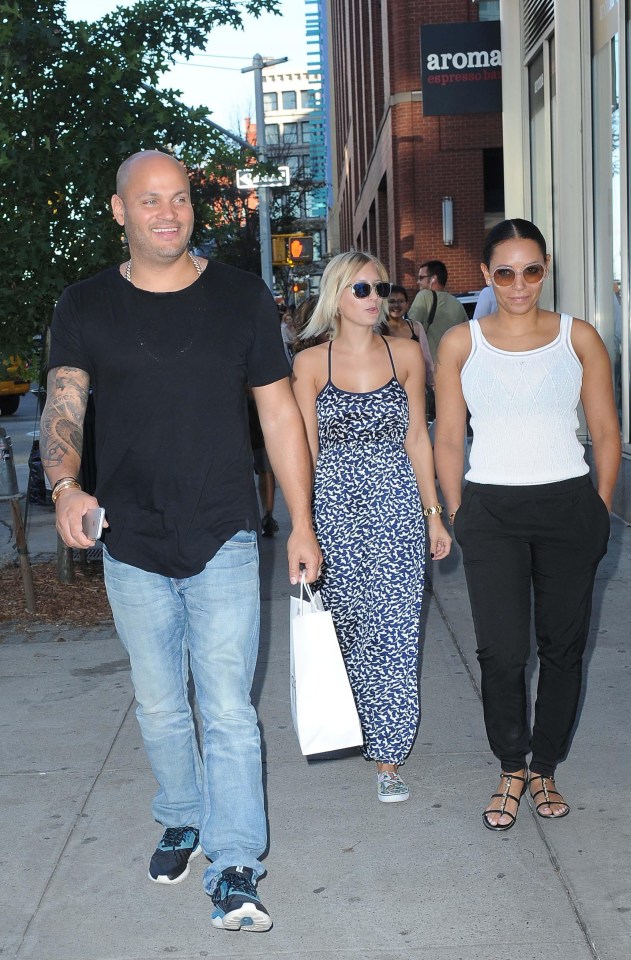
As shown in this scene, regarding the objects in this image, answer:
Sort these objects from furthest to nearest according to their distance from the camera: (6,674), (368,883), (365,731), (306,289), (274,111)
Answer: (274,111), (306,289), (6,674), (365,731), (368,883)

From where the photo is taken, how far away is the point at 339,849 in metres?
3.98

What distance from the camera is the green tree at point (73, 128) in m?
7.34

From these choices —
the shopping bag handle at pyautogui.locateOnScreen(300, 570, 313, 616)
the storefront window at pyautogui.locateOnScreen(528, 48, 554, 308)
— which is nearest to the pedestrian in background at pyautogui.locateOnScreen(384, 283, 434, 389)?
the storefront window at pyautogui.locateOnScreen(528, 48, 554, 308)

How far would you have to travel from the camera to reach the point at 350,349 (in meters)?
4.63

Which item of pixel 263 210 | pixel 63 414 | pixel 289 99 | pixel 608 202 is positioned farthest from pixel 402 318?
pixel 289 99

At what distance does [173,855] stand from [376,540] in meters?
1.39

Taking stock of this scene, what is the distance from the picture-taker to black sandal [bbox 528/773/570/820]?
413 cm

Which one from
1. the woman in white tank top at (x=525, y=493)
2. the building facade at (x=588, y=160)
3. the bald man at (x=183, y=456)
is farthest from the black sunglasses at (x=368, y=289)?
the building facade at (x=588, y=160)

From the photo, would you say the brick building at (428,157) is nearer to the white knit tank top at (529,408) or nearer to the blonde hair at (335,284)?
the blonde hair at (335,284)

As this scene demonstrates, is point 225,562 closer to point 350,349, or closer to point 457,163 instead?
point 350,349

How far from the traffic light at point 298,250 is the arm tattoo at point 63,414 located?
751 inches

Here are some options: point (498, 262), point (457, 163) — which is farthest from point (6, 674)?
point (457, 163)

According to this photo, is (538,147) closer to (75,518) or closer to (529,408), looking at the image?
(529,408)

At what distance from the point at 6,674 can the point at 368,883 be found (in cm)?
306
